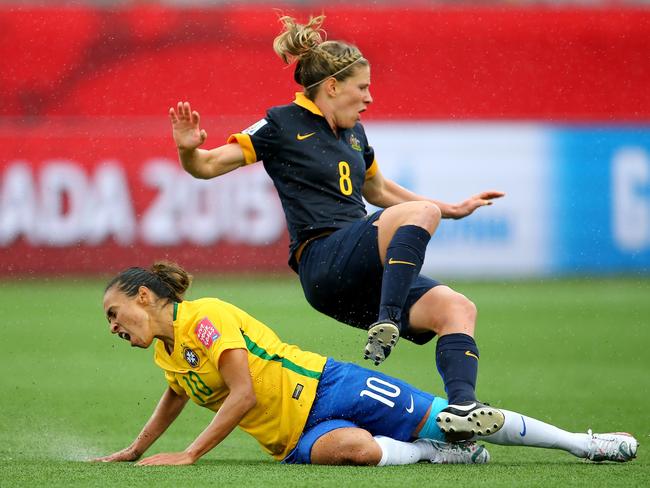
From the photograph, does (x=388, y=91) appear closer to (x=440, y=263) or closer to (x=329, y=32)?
(x=329, y=32)

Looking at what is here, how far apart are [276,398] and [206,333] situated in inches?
18.3

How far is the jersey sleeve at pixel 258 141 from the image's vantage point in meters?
6.11

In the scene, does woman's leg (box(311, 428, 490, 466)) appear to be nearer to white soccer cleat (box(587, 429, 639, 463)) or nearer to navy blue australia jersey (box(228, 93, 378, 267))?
white soccer cleat (box(587, 429, 639, 463))

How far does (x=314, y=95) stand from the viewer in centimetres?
632

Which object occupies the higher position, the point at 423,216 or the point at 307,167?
the point at 307,167

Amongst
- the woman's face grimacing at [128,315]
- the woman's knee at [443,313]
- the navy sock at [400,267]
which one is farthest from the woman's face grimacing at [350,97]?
the woman's face grimacing at [128,315]

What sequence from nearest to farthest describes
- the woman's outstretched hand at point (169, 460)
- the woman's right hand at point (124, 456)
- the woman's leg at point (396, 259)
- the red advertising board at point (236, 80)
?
the woman's leg at point (396, 259)
the woman's outstretched hand at point (169, 460)
the woman's right hand at point (124, 456)
the red advertising board at point (236, 80)

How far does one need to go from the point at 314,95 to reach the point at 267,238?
9964mm

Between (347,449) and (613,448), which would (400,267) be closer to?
(347,449)

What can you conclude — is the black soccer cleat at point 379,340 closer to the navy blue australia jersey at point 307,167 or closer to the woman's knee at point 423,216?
the woman's knee at point 423,216

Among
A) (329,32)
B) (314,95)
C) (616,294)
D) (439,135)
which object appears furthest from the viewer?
(329,32)

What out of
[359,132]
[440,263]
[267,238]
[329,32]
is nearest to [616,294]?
[440,263]

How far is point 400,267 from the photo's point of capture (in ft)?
18.1

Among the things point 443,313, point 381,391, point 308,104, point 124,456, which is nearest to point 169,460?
point 124,456
